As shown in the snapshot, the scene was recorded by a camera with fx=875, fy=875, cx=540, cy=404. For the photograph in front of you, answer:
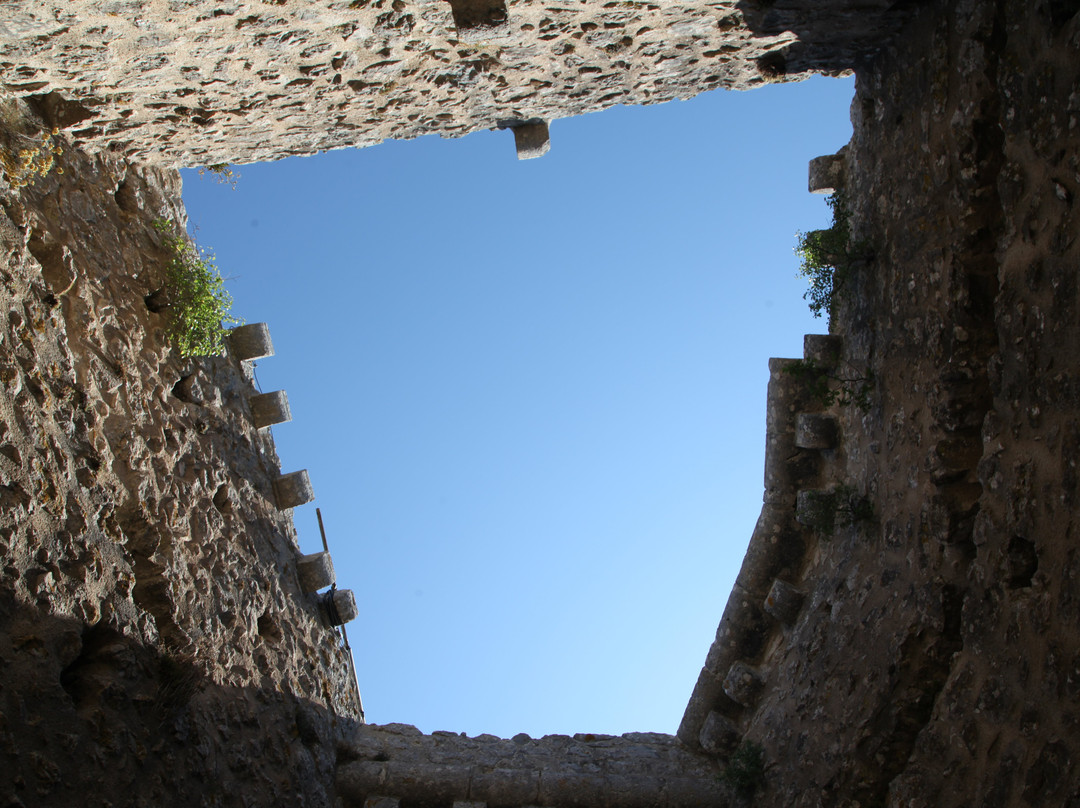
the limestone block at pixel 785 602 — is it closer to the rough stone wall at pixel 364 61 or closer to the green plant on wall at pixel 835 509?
the green plant on wall at pixel 835 509

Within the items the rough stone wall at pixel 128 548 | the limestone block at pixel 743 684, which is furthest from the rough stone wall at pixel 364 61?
the limestone block at pixel 743 684

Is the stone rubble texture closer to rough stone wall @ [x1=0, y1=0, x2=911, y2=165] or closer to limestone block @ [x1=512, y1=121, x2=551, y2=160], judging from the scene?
rough stone wall @ [x1=0, y1=0, x2=911, y2=165]

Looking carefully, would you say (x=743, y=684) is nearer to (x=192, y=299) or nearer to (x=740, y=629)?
(x=740, y=629)

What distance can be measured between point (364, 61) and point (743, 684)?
15.3ft

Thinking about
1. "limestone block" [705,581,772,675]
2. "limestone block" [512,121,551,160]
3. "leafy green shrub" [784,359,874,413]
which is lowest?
"limestone block" [705,581,772,675]

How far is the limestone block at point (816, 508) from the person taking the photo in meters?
5.43

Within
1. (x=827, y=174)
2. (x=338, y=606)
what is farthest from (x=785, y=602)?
(x=338, y=606)

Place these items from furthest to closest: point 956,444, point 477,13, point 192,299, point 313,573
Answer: point 313,573
point 192,299
point 956,444
point 477,13

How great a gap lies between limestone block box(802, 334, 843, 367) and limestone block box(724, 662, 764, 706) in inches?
88.4

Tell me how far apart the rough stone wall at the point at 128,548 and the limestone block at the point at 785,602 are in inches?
125

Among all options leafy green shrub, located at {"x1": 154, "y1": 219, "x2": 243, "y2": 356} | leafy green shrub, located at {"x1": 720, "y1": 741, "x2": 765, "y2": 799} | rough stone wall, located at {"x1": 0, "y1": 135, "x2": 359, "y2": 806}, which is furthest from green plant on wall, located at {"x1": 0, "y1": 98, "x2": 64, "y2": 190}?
leafy green shrub, located at {"x1": 720, "y1": 741, "x2": 765, "y2": 799}

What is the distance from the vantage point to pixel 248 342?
6.04 m

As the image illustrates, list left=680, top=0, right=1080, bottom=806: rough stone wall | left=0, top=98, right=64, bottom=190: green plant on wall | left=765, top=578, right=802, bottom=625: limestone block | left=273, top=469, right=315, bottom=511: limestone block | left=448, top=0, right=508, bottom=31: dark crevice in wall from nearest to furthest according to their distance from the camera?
left=680, top=0, right=1080, bottom=806: rough stone wall
left=448, top=0, right=508, bottom=31: dark crevice in wall
left=0, top=98, right=64, bottom=190: green plant on wall
left=765, top=578, right=802, bottom=625: limestone block
left=273, top=469, right=315, bottom=511: limestone block

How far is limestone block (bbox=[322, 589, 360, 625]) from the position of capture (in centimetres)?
642
